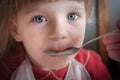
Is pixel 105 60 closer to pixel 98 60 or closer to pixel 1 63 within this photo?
pixel 98 60

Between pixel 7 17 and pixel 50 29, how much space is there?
73 millimetres

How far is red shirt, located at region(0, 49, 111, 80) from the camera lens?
42 centimetres

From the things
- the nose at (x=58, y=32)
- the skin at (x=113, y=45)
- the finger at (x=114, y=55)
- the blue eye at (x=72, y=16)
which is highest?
the blue eye at (x=72, y=16)

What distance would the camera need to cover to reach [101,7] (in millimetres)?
445

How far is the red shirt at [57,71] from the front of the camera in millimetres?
424

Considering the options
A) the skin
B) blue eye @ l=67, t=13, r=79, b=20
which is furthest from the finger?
blue eye @ l=67, t=13, r=79, b=20

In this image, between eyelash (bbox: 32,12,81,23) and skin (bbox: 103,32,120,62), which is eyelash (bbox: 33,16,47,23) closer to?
eyelash (bbox: 32,12,81,23)

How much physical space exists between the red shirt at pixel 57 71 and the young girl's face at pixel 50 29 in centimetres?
1

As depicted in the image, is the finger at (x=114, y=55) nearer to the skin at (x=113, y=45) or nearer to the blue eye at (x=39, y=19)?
the skin at (x=113, y=45)

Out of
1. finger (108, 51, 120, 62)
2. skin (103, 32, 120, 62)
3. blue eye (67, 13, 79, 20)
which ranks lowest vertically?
finger (108, 51, 120, 62)

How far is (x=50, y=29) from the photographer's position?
1.30ft

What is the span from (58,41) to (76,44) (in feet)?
0.12

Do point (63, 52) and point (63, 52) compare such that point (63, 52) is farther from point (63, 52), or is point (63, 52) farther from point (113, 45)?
point (113, 45)

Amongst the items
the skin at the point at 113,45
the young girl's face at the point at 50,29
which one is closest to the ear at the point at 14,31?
the young girl's face at the point at 50,29
